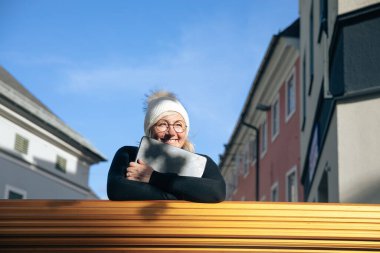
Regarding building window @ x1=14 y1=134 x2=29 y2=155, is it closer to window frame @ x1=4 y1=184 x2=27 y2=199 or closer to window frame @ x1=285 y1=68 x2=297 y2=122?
window frame @ x1=4 y1=184 x2=27 y2=199

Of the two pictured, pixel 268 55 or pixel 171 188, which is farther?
pixel 268 55

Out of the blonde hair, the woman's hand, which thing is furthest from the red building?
the woman's hand

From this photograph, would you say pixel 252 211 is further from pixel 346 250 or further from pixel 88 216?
pixel 88 216

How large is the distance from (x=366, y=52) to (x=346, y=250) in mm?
5074

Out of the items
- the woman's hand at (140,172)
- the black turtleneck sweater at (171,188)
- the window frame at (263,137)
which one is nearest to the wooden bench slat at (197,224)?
the black turtleneck sweater at (171,188)

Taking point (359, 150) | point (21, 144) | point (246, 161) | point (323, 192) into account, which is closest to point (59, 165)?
point (21, 144)

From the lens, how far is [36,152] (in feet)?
68.3

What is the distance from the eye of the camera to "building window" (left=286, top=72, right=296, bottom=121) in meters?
18.9

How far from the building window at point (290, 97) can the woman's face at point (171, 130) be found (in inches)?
631

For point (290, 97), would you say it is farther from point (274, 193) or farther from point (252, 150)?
point (252, 150)

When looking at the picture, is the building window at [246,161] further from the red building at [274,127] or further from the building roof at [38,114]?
the building roof at [38,114]

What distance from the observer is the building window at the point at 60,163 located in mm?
23016

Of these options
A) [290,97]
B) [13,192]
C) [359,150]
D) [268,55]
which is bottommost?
[359,150]

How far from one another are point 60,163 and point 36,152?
2.50m
